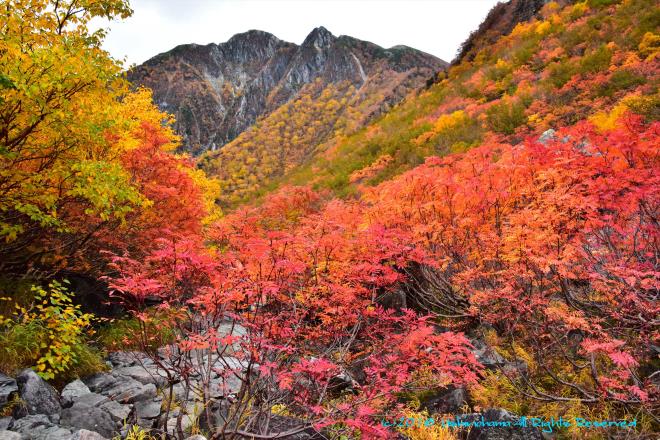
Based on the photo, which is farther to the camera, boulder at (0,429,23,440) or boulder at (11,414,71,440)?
boulder at (11,414,71,440)

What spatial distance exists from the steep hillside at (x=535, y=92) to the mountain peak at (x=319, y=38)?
11220 cm

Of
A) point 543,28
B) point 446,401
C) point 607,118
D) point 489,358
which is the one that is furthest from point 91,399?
point 543,28

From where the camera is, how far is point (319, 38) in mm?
124438

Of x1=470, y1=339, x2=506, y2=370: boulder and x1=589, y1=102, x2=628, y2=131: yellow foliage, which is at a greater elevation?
x1=589, y1=102, x2=628, y2=131: yellow foliage

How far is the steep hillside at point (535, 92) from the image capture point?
11.3 m

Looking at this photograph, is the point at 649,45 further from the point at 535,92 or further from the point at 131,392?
the point at 131,392

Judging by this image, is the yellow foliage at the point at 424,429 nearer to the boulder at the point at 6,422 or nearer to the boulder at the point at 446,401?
the boulder at the point at 446,401

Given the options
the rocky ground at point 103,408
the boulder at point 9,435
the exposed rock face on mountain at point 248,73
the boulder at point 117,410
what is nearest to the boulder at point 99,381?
the rocky ground at point 103,408

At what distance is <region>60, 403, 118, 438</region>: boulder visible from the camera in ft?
12.9

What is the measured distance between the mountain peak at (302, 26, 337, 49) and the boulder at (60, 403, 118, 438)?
134 metres

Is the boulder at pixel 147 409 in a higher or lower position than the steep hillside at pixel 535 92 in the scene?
lower

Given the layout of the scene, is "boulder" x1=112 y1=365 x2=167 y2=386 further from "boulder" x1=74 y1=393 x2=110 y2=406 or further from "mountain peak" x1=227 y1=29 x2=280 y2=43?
"mountain peak" x1=227 y1=29 x2=280 y2=43

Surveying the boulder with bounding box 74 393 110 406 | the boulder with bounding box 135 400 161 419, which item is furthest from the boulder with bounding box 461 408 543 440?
the boulder with bounding box 74 393 110 406

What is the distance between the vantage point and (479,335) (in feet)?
20.3
